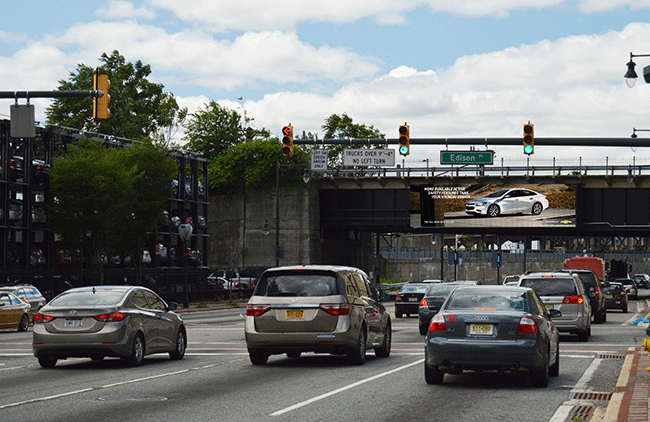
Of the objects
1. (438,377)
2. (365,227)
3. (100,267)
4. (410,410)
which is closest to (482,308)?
(438,377)

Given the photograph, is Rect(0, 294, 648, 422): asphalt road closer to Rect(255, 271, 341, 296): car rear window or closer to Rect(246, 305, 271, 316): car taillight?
Rect(246, 305, 271, 316): car taillight

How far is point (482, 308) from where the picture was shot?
1395 centimetres

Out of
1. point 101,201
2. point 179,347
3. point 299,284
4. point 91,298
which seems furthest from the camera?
point 101,201

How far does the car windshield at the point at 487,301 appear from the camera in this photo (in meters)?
14.0

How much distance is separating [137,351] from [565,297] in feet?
39.1

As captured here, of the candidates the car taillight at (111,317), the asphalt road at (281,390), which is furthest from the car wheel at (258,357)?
the car taillight at (111,317)

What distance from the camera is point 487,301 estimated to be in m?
14.2

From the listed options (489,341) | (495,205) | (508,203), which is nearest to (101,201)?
(495,205)

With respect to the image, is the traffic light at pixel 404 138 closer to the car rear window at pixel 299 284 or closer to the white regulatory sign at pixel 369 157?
the car rear window at pixel 299 284

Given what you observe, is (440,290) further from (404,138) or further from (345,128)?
(345,128)

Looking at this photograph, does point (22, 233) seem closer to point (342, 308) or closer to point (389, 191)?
point (389, 191)

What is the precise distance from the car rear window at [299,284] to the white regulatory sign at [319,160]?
30825 millimetres

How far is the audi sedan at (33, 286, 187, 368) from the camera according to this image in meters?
16.7

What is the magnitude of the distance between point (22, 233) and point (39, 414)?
42821mm
